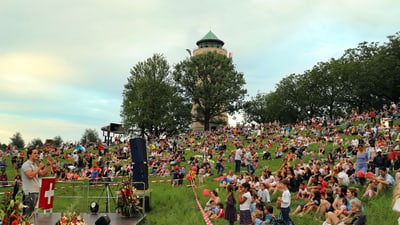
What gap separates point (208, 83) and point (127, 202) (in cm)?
4738

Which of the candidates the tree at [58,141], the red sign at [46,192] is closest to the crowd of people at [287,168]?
the red sign at [46,192]

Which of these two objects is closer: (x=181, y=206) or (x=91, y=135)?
(x=181, y=206)

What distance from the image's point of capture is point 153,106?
185 feet

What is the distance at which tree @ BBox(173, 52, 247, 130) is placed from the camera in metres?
58.5

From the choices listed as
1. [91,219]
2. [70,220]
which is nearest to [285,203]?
[91,219]

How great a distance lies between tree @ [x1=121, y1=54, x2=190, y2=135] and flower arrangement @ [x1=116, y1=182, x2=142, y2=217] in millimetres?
42673

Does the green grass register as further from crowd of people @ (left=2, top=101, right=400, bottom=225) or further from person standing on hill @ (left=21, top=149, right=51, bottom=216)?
person standing on hill @ (left=21, top=149, right=51, bottom=216)

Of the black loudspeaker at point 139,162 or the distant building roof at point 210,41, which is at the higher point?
the distant building roof at point 210,41

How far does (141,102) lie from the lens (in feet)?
182

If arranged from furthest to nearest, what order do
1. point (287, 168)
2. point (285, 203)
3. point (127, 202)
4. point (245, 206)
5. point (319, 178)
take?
point (287, 168) < point (319, 178) < point (127, 202) < point (245, 206) < point (285, 203)

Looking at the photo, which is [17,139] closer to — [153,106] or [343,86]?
[153,106]

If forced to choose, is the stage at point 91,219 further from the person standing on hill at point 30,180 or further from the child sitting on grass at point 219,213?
the person standing on hill at point 30,180

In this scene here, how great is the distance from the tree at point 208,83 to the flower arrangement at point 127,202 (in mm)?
45992

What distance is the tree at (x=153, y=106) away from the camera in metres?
55.6
